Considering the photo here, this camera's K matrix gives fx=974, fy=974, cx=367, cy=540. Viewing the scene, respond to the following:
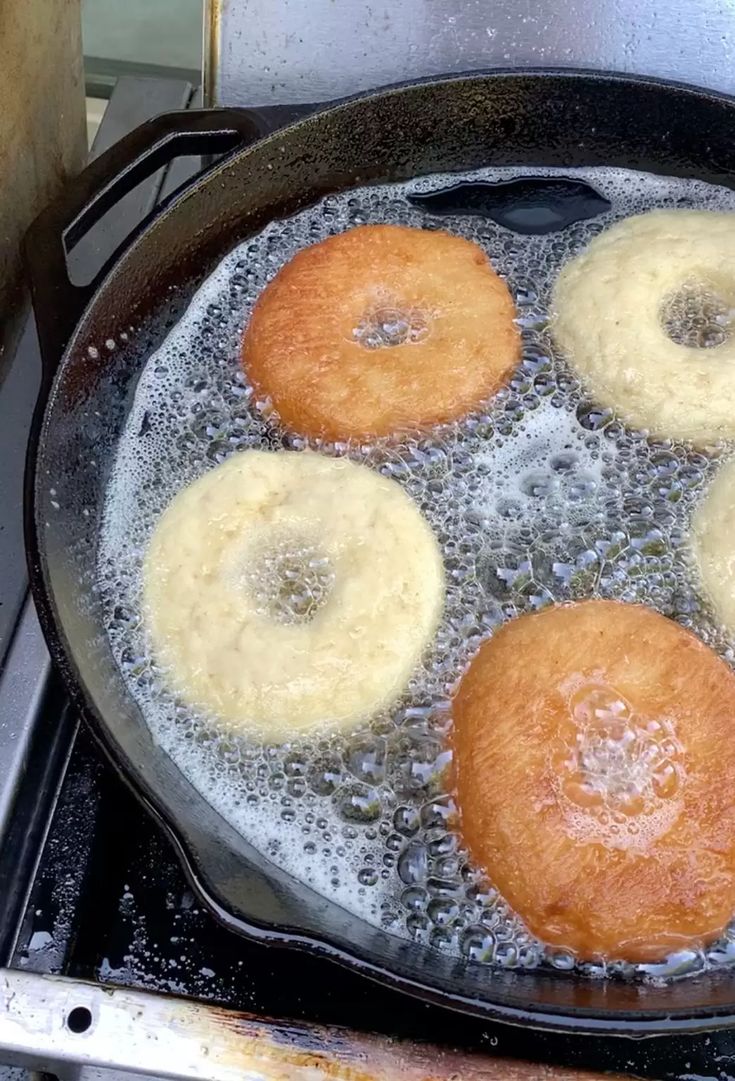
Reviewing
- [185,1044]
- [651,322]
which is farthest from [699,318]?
[185,1044]

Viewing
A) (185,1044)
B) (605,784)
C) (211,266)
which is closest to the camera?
(185,1044)

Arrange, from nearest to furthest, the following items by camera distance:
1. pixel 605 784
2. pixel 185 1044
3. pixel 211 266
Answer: pixel 185 1044 < pixel 605 784 < pixel 211 266

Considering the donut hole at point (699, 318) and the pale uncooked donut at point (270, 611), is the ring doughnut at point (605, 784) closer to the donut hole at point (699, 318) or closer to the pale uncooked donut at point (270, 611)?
the pale uncooked donut at point (270, 611)

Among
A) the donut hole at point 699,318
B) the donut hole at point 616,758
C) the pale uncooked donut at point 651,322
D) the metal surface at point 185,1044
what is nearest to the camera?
the metal surface at point 185,1044

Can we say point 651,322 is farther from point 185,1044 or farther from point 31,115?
point 185,1044

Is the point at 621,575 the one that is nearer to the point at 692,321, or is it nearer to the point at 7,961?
the point at 692,321

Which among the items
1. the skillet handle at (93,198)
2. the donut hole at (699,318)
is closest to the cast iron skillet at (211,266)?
the skillet handle at (93,198)

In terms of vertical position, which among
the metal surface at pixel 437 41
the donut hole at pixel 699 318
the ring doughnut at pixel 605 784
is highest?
the metal surface at pixel 437 41
